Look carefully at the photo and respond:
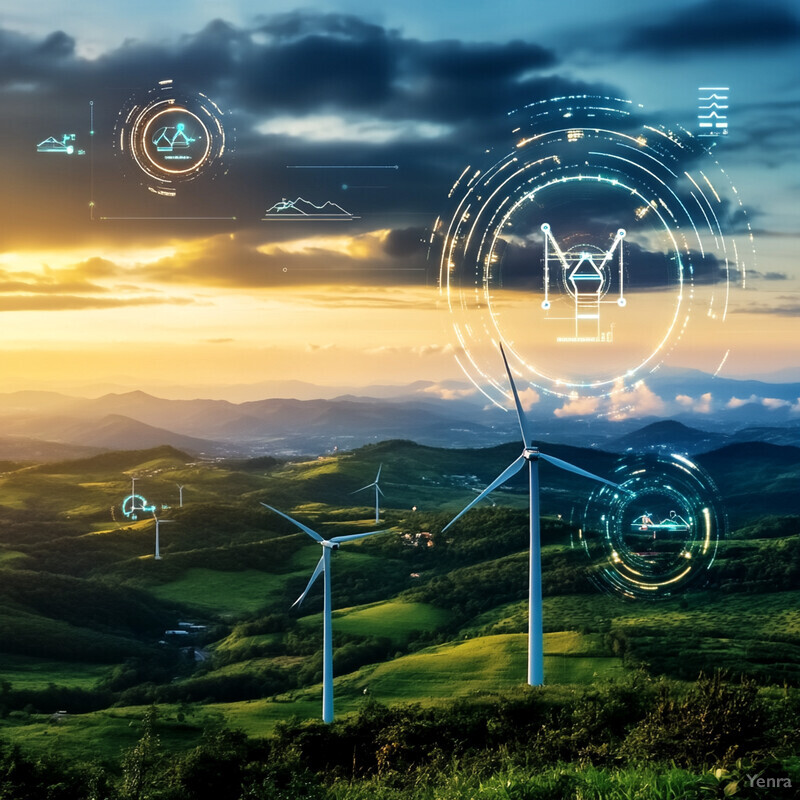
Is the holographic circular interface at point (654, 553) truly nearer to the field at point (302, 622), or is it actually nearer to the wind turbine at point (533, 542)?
the field at point (302, 622)

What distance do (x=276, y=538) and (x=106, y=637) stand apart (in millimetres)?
57114

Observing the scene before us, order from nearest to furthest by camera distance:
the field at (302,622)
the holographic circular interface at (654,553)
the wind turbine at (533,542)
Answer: the wind turbine at (533,542), the field at (302,622), the holographic circular interface at (654,553)

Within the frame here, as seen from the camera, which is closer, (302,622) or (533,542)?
(533,542)

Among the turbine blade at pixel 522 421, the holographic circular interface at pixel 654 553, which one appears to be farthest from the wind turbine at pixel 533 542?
the holographic circular interface at pixel 654 553

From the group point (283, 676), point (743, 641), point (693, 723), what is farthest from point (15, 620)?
point (693, 723)

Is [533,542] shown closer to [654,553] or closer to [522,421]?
[522,421]

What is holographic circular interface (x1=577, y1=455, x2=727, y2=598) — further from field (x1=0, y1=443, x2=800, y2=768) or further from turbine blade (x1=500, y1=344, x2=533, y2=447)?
turbine blade (x1=500, y1=344, x2=533, y2=447)

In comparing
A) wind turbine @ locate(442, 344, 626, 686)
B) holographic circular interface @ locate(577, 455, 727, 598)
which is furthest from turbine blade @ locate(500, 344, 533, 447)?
holographic circular interface @ locate(577, 455, 727, 598)

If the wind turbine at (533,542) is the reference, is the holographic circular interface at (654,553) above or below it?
below

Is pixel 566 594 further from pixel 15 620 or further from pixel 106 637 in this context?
pixel 15 620

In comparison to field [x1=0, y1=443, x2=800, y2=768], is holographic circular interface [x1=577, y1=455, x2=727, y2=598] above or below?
above

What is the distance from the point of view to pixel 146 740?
25000 millimetres

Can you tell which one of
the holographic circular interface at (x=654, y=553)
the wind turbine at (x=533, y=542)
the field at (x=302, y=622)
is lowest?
the field at (x=302, y=622)

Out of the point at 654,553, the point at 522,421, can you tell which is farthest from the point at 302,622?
the point at 522,421
